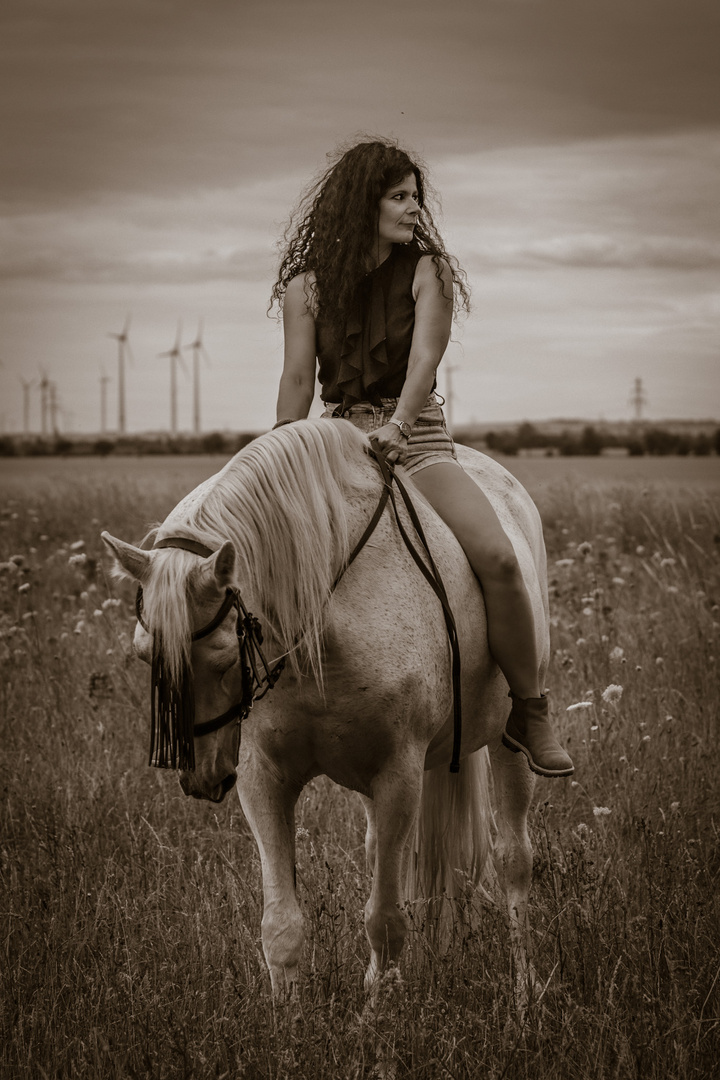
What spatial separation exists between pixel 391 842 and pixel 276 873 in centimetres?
42

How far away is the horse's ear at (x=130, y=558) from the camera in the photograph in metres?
3.09

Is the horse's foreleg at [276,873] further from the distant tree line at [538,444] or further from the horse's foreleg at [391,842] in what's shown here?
the distant tree line at [538,444]

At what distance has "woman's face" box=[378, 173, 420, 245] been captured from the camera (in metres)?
4.35

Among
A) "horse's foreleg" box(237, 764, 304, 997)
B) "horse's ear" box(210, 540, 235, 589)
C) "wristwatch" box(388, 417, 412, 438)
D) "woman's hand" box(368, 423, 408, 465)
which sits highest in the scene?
"wristwatch" box(388, 417, 412, 438)

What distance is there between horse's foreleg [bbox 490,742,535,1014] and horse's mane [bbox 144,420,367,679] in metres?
1.81

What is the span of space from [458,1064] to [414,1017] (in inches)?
11.0

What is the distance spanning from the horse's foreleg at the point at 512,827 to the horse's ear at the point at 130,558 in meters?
2.39

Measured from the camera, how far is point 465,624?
4109mm

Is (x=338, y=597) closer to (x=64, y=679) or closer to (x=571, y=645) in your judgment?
(x=64, y=679)

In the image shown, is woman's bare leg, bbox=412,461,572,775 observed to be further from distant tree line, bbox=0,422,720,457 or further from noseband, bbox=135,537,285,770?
distant tree line, bbox=0,422,720,457

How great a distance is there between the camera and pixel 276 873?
12.3ft

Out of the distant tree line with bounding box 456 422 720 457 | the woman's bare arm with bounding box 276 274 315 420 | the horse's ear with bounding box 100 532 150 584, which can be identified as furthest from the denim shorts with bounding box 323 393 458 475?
the distant tree line with bounding box 456 422 720 457

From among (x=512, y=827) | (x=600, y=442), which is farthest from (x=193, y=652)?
(x=600, y=442)

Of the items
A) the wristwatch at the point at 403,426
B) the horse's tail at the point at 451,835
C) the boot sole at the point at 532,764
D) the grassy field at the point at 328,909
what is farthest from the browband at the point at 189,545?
the horse's tail at the point at 451,835
